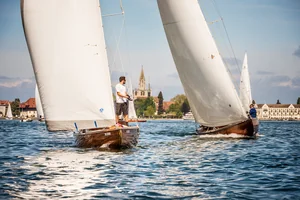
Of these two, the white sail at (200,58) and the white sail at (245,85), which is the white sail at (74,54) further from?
the white sail at (245,85)

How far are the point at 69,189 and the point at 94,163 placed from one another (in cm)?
477

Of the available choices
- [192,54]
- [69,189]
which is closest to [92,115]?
[69,189]

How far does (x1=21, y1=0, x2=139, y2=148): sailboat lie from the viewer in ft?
69.6

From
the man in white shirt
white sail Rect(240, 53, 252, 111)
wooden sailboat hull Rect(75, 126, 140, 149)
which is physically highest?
white sail Rect(240, 53, 252, 111)

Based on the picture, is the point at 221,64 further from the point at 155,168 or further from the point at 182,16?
the point at 155,168

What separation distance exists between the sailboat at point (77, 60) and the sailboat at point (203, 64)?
12385 mm

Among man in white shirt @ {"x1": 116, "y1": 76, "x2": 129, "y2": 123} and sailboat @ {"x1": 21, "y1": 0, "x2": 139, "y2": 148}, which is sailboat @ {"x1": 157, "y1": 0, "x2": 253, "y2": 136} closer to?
man in white shirt @ {"x1": 116, "y1": 76, "x2": 129, "y2": 123}

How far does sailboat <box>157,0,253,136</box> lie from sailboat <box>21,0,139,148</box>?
488 inches

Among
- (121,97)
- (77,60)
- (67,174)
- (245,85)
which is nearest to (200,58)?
(121,97)

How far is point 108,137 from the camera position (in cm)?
2111

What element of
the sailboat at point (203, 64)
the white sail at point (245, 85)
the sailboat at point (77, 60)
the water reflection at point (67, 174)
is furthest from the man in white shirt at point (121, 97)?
the white sail at point (245, 85)

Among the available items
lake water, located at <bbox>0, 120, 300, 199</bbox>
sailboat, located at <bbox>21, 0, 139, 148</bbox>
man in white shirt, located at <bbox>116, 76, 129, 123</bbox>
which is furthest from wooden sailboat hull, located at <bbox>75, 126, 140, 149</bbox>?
man in white shirt, located at <bbox>116, 76, 129, 123</bbox>

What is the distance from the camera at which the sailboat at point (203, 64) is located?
3294 cm

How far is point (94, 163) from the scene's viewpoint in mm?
16859
